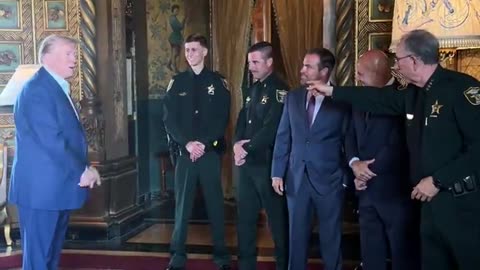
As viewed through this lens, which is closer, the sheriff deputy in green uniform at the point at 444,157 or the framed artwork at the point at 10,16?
the sheriff deputy in green uniform at the point at 444,157

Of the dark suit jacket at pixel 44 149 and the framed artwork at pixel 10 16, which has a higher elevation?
the framed artwork at pixel 10 16

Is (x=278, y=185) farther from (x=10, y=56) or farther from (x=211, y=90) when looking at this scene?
(x=10, y=56)

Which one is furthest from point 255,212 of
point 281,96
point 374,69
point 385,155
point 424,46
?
point 424,46

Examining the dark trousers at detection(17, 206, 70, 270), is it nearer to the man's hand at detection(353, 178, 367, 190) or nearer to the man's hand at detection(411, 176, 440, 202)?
the man's hand at detection(353, 178, 367, 190)

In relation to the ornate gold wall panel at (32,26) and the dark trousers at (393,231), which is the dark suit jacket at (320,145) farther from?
the ornate gold wall panel at (32,26)

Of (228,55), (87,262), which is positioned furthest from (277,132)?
(228,55)

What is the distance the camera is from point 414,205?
132 inches

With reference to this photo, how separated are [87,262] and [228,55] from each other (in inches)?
109

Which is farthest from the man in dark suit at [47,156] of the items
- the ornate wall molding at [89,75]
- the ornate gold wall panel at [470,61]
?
the ornate gold wall panel at [470,61]

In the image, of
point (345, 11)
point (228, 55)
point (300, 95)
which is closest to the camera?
point (300, 95)

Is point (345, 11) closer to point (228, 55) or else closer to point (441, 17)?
point (441, 17)

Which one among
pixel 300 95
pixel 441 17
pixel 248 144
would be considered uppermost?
pixel 441 17

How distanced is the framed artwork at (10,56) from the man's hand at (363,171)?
3.18 metres

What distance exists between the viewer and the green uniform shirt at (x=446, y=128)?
284cm
